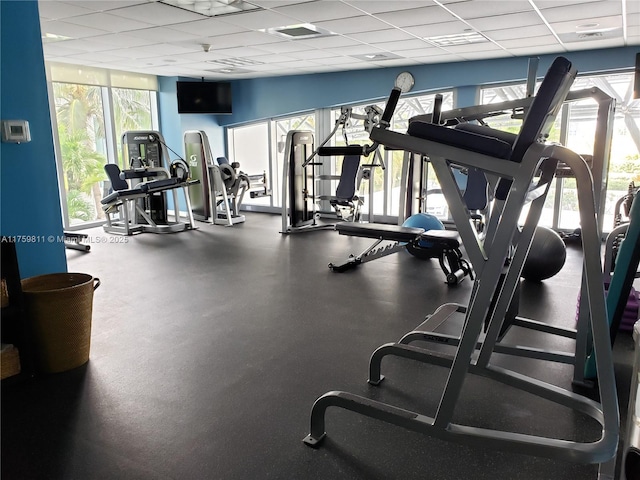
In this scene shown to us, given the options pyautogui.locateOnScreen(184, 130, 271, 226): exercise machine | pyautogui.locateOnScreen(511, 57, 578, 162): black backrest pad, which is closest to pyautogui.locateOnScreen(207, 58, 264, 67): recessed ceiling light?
pyautogui.locateOnScreen(184, 130, 271, 226): exercise machine

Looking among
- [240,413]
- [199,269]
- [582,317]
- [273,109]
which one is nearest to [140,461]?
[240,413]

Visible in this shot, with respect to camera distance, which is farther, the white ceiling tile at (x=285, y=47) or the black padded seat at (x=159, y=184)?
the black padded seat at (x=159, y=184)

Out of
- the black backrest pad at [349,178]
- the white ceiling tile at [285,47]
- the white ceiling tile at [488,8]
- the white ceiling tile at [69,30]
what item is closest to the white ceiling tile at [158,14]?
the white ceiling tile at [69,30]

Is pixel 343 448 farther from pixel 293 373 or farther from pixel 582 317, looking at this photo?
pixel 582 317

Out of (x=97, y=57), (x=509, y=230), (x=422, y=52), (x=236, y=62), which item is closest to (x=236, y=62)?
(x=236, y=62)

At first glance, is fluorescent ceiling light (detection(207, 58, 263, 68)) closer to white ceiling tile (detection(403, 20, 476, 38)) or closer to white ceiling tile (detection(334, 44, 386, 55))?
white ceiling tile (detection(334, 44, 386, 55))

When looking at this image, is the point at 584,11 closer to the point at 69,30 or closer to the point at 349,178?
the point at 349,178

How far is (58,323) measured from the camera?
2.27 m

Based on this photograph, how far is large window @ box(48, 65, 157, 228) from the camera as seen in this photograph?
6090mm

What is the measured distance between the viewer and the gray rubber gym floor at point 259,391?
1650 mm

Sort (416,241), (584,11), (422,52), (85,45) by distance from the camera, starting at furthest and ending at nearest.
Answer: (422,52) < (85,45) < (416,241) < (584,11)

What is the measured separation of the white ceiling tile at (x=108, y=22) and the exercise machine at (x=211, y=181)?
2495mm

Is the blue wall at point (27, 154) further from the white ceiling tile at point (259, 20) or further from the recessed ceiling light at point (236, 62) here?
the recessed ceiling light at point (236, 62)

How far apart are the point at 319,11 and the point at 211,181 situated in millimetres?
3582
